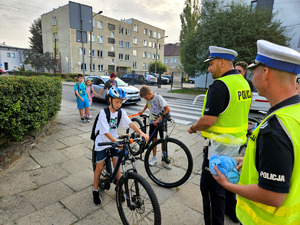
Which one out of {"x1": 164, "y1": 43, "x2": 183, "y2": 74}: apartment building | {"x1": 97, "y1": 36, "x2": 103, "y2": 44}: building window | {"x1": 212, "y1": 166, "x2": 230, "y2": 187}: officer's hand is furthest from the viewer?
{"x1": 164, "y1": 43, "x2": 183, "y2": 74}: apartment building

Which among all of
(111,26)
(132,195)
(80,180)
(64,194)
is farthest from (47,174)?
(111,26)

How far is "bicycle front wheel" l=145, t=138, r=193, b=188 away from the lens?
122 inches

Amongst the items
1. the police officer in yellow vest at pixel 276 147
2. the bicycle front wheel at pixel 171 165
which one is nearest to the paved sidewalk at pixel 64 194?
the bicycle front wheel at pixel 171 165

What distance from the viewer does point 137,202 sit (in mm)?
2215

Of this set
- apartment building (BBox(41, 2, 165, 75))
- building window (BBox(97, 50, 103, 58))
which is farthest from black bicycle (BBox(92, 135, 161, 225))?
building window (BBox(97, 50, 103, 58))

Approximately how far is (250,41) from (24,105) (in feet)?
50.4

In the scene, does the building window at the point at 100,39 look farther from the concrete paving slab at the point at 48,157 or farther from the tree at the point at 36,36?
the concrete paving slab at the point at 48,157

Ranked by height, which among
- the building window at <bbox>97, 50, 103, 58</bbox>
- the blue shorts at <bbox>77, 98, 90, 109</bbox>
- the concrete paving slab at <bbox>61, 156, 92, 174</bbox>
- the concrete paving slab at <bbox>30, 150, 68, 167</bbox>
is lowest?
the concrete paving slab at <bbox>61, 156, 92, 174</bbox>

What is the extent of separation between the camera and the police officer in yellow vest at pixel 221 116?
1957mm

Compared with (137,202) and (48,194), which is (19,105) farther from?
(137,202)

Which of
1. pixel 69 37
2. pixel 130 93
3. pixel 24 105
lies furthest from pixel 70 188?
pixel 69 37

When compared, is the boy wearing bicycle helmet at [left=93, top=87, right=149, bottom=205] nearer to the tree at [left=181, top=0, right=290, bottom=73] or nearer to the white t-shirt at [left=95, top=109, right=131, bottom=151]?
the white t-shirt at [left=95, top=109, right=131, bottom=151]

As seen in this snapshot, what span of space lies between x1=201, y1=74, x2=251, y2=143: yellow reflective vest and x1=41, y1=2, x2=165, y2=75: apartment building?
30.6m

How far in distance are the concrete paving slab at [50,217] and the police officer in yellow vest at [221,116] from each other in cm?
175
